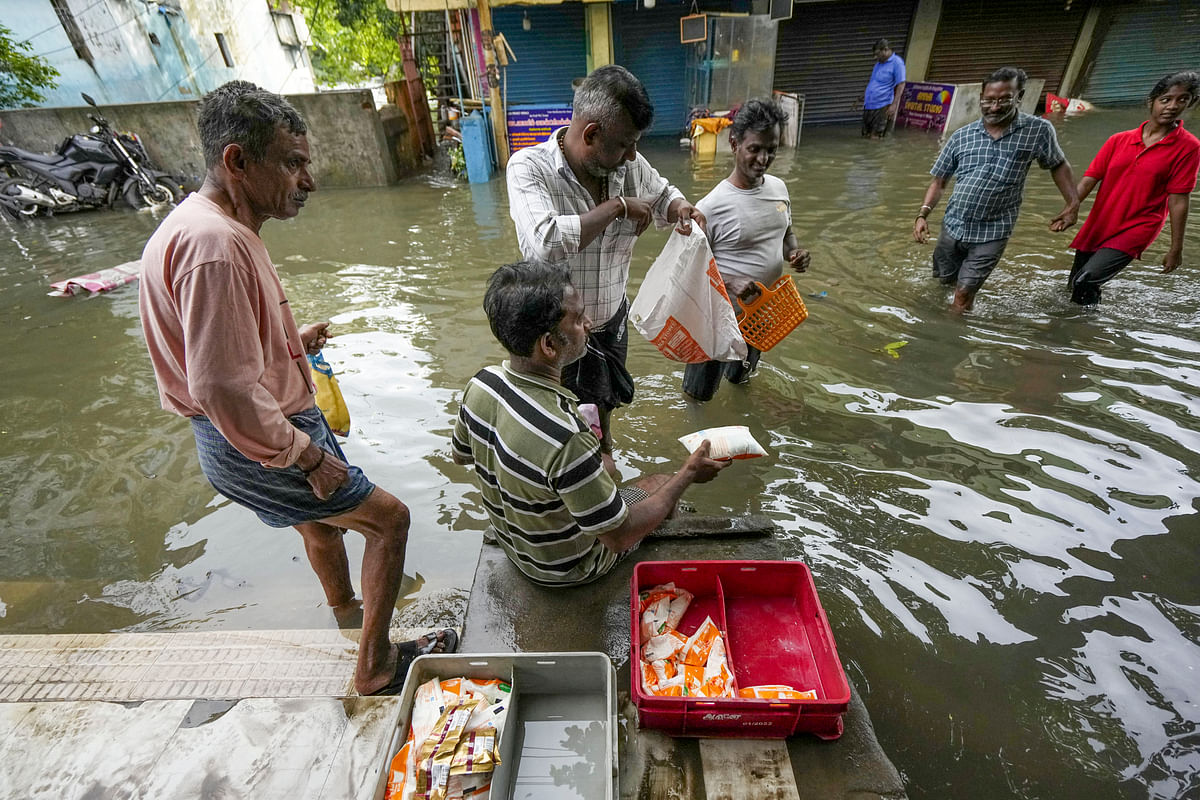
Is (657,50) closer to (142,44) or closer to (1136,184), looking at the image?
(1136,184)

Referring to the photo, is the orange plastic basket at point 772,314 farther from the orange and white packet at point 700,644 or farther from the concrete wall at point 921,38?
the concrete wall at point 921,38

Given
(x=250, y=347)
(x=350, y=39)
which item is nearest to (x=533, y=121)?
(x=250, y=347)

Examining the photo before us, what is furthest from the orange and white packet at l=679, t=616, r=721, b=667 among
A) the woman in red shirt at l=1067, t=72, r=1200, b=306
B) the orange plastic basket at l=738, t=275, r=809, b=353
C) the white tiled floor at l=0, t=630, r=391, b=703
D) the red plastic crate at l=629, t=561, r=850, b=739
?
the woman in red shirt at l=1067, t=72, r=1200, b=306

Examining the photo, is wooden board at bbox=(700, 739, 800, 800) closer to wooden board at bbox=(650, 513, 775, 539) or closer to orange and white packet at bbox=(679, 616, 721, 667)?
orange and white packet at bbox=(679, 616, 721, 667)

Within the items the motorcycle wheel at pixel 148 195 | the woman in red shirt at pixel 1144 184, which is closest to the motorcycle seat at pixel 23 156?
the motorcycle wheel at pixel 148 195

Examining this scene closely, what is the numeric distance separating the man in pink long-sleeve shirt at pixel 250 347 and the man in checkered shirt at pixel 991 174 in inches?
177

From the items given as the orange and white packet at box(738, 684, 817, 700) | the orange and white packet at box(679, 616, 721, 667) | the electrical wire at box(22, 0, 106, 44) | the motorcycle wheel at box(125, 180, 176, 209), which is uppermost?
the electrical wire at box(22, 0, 106, 44)

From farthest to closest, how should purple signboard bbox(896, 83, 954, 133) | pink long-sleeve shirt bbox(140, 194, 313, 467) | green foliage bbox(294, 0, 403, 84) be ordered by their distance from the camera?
green foliage bbox(294, 0, 403, 84)
purple signboard bbox(896, 83, 954, 133)
pink long-sleeve shirt bbox(140, 194, 313, 467)

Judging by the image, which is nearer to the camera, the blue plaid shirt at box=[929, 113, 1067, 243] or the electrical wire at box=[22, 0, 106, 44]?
the blue plaid shirt at box=[929, 113, 1067, 243]

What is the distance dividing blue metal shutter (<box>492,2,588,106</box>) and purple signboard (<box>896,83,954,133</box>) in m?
7.36

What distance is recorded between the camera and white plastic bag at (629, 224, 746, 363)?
3.04 meters

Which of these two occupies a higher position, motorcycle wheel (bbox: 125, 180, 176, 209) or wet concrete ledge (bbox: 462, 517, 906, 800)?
wet concrete ledge (bbox: 462, 517, 906, 800)

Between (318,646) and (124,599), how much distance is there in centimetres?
132

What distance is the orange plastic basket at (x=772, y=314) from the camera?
3.47 meters
